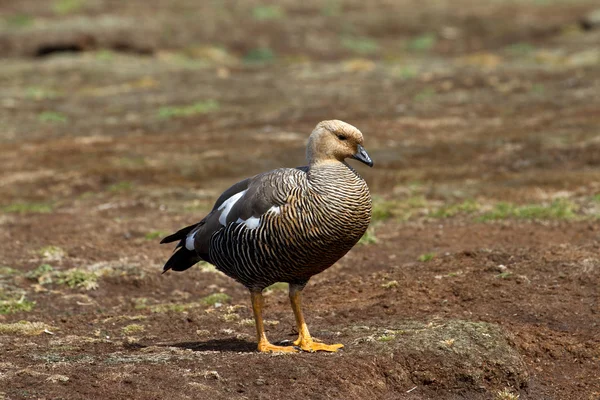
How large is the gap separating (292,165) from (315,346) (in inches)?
464

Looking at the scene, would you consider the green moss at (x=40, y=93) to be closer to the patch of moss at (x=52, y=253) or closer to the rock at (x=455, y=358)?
the patch of moss at (x=52, y=253)

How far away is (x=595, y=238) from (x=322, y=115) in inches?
566

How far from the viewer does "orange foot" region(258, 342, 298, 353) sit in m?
8.56

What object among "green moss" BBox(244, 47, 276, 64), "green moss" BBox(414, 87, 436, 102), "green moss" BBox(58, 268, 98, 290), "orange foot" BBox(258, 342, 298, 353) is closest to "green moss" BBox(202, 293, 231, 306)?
"green moss" BBox(58, 268, 98, 290)

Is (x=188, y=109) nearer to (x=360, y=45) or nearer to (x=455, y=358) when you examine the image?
(x=360, y=45)

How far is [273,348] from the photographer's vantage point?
28.2 feet

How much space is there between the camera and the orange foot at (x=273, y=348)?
8.56 metres

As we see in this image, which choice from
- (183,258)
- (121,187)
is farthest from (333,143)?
(121,187)

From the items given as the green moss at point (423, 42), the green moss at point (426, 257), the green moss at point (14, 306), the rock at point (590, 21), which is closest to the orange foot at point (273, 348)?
the green moss at point (14, 306)

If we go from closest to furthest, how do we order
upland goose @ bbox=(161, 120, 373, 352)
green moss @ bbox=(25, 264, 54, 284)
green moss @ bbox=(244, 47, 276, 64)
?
upland goose @ bbox=(161, 120, 373, 352), green moss @ bbox=(25, 264, 54, 284), green moss @ bbox=(244, 47, 276, 64)

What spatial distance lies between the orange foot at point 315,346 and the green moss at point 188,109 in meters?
19.7

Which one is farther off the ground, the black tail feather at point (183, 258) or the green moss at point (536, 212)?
the black tail feather at point (183, 258)

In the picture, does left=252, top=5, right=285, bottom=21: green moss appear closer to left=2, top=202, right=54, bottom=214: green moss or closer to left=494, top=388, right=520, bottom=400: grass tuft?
left=2, top=202, right=54, bottom=214: green moss

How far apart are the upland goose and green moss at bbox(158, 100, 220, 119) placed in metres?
19.2
